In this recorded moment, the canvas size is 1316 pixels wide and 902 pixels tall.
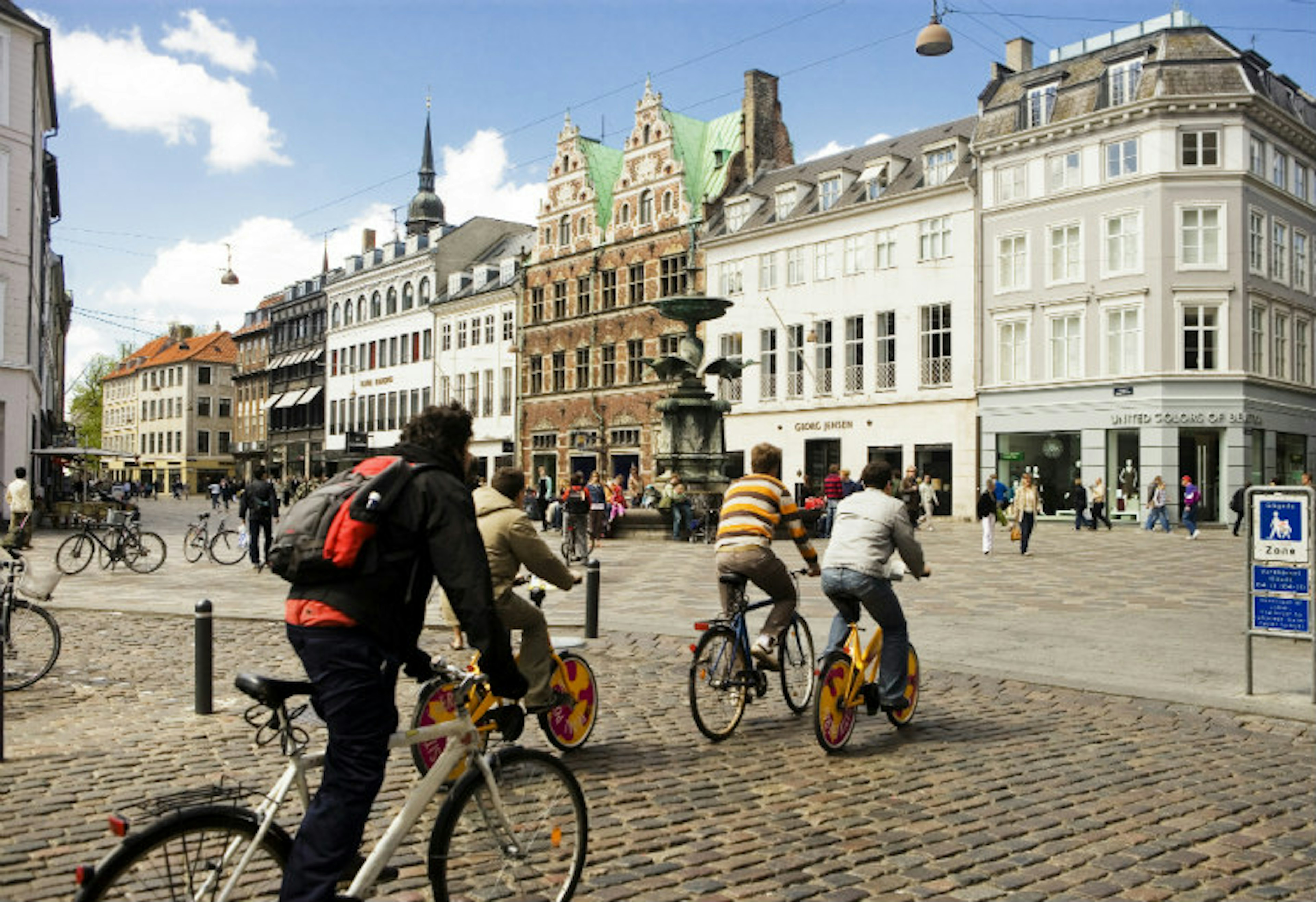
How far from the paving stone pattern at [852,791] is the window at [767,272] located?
37803 mm

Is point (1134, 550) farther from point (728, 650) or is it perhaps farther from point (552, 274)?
point (552, 274)

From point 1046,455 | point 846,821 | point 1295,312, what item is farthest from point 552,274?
point 846,821

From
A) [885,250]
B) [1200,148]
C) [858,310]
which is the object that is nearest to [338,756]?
[1200,148]

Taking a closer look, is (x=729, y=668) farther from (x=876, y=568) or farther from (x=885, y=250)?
(x=885, y=250)

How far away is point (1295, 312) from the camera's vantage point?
124 ft

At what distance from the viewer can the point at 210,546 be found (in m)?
21.4

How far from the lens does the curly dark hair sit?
3771mm

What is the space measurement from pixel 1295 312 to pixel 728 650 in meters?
37.3

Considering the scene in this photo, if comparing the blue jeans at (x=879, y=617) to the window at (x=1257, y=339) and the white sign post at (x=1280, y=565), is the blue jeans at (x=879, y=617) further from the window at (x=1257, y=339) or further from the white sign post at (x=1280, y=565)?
the window at (x=1257, y=339)

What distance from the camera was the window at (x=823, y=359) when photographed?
43.9 metres

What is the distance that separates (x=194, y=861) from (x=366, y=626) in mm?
798

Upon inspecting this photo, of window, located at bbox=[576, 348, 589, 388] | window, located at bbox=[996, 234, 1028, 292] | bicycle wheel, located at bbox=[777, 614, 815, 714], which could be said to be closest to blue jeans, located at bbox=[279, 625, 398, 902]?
bicycle wheel, located at bbox=[777, 614, 815, 714]

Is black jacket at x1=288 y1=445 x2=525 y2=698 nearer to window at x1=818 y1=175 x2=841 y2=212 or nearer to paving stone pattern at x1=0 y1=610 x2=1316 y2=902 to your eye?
paving stone pattern at x1=0 y1=610 x2=1316 y2=902

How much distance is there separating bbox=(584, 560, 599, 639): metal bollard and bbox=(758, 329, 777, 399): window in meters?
35.2
